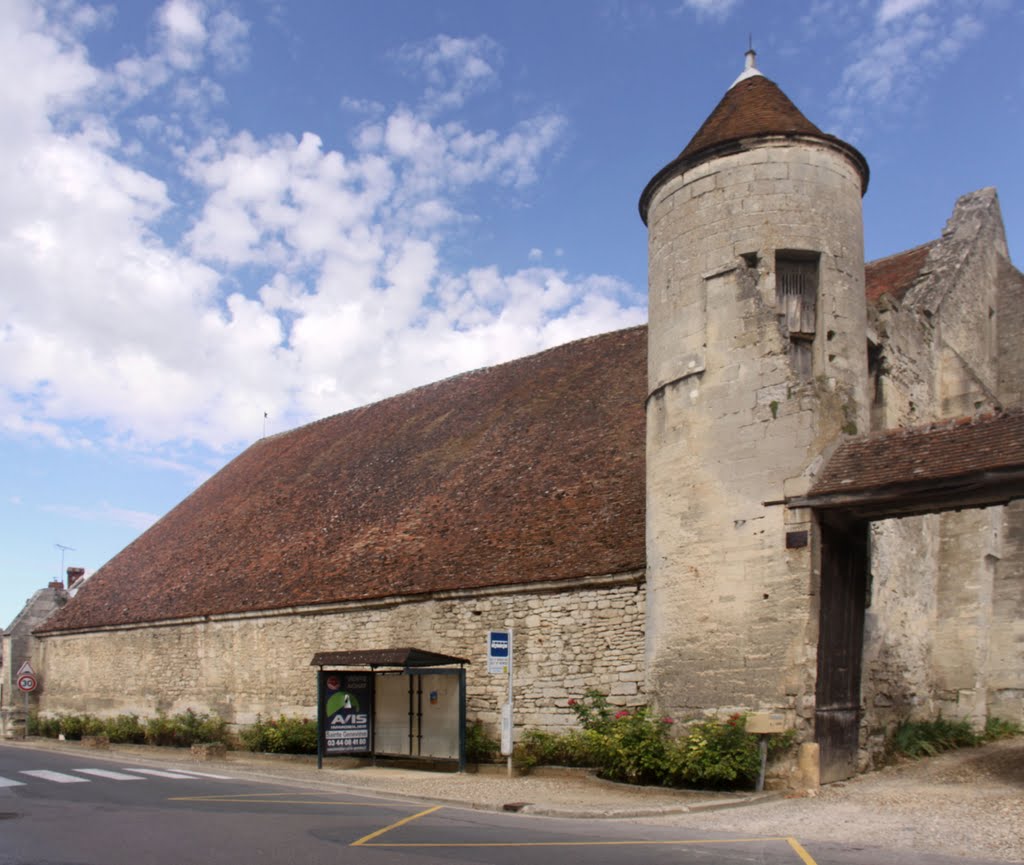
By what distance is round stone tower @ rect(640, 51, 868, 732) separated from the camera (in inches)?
425

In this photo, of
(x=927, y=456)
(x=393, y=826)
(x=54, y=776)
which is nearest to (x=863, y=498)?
(x=927, y=456)

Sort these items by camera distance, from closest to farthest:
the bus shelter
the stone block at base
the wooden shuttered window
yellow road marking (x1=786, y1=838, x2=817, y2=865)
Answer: yellow road marking (x1=786, y1=838, x2=817, y2=865) < the wooden shuttered window < the bus shelter < the stone block at base

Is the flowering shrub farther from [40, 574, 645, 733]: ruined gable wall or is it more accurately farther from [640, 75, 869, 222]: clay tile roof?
[640, 75, 869, 222]: clay tile roof

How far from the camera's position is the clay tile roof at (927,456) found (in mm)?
9500

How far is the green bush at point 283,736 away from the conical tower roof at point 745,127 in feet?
33.1

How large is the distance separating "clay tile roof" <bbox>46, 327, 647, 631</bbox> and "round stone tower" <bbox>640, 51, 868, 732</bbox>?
1840mm


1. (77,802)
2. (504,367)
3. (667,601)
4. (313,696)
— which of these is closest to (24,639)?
(313,696)

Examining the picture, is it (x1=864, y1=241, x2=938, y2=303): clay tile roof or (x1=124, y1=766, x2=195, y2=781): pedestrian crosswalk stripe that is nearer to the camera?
(x1=124, y1=766, x2=195, y2=781): pedestrian crosswalk stripe

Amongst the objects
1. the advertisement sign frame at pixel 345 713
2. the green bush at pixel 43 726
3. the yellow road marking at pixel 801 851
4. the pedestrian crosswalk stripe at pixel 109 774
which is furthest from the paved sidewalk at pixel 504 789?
the green bush at pixel 43 726

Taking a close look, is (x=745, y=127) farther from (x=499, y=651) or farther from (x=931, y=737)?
(x=931, y=737)

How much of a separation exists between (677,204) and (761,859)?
8.54 meters

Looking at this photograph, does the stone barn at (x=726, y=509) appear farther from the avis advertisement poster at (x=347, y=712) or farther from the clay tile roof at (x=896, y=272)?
the avis advertisement poster at (x=347, y=712)

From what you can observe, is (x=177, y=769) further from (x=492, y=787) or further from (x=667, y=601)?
(x=667, y=601)

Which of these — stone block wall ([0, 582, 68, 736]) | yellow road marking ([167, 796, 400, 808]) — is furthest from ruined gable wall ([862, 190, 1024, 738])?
stone block wall ([0, 582, 68, 736])
